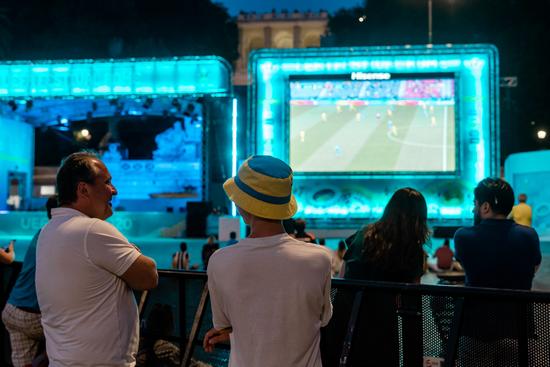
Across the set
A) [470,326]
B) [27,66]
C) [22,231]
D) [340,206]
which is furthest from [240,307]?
[22,231]

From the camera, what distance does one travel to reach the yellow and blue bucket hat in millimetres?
1824

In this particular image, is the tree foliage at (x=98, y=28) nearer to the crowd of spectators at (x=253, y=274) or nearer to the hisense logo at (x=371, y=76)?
the hisense logo at (x=371, y=76)

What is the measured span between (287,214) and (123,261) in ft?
2.67

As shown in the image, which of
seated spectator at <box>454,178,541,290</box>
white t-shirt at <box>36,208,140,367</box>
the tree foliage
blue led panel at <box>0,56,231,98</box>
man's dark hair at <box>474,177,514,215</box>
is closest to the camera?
white t-shirt at <box>36,208,140,367</box>

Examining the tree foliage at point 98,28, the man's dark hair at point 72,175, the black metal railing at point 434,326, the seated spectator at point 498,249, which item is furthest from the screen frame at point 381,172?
the tree foliage at point 98,28

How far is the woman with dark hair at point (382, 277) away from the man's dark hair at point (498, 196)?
36 cm

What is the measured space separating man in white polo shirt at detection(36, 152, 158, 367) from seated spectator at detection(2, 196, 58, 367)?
79cm

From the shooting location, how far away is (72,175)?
2338 millimetres

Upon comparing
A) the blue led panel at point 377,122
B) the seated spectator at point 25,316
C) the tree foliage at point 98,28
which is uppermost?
the tree foliage at point 98,28

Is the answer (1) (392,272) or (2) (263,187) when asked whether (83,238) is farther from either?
(1) (392,272)

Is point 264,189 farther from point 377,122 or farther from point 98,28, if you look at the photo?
point 98,28

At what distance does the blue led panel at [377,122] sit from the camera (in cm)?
1078

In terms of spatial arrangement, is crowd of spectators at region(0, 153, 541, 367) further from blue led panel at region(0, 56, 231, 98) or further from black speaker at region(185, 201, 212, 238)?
black speaker at region(185, 201, 212, 238)

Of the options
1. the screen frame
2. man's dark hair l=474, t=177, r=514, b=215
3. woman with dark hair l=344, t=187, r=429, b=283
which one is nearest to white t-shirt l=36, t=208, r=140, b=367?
woman with dark hair l=344, t=187, r=429, b=283
